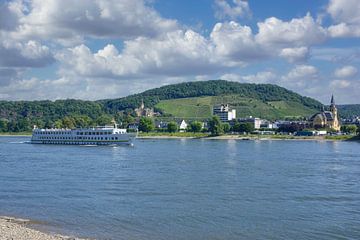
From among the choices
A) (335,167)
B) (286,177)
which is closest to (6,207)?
(286,177)

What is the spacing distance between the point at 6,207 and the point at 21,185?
34.7 ft

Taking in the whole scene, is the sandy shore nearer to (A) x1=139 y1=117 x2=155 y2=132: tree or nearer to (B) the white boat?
(B) the white boat

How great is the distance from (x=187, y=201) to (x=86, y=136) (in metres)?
77.7

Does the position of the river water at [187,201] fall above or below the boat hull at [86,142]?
below

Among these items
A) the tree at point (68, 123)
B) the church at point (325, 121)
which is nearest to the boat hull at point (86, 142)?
the tree at point (68, 123)

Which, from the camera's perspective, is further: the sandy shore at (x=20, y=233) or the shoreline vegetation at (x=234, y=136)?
the shoreline vegetation at (x=234, y=136)

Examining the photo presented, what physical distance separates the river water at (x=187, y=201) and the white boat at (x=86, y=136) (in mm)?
46611

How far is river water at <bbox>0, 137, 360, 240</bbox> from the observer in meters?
26.6

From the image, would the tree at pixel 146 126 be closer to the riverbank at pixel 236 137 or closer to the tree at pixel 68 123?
the riverbank at pixel 236 137

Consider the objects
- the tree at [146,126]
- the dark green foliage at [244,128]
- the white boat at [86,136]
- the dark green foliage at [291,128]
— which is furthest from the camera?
the tree at [146,126]

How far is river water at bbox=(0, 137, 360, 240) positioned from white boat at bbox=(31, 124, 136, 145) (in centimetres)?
4661

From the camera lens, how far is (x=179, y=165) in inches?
2411

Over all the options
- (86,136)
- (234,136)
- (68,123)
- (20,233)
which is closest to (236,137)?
(234,136)

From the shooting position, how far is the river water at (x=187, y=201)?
26559mm
